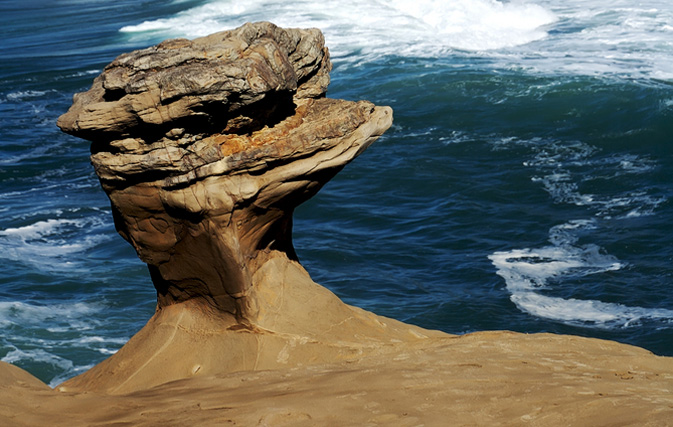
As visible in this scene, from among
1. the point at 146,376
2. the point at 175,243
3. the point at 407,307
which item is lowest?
the point at 407,307

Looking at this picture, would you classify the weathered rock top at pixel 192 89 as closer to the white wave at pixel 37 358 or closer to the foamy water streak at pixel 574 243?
the white wave at pixel 37 358

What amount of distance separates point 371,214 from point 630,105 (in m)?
7.13

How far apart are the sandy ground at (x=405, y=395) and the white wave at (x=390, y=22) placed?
1988cm

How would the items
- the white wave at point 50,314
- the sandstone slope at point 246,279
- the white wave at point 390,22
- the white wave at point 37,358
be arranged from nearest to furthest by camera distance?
the sandstone slope at point 246,279, the white wave at point 37,358, the white wave at point 50,314, the white wave at point 390,22

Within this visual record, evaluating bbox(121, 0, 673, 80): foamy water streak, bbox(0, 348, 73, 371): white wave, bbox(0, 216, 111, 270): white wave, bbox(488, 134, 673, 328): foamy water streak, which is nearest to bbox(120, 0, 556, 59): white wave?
bbox(121, 0, 673, 80): foamy water streak

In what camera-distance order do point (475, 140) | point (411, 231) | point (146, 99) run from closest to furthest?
point (146, 99) → point (411, 231) → point (475, 140)

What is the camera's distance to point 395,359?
18.4ft

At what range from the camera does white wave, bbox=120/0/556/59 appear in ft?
86.3

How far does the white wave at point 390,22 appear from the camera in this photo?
26.3 meters

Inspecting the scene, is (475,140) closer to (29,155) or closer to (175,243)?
(29,155)

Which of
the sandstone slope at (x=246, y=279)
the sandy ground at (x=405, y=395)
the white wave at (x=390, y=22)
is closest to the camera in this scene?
the sandy ground at (x=405, y=395)

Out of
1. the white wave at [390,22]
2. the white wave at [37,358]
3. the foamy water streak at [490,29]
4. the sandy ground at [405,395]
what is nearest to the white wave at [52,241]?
the white wave at [37,358]

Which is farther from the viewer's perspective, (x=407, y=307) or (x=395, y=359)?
(x=407, y=307)

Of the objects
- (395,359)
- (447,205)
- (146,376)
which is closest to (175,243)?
(146,376)
